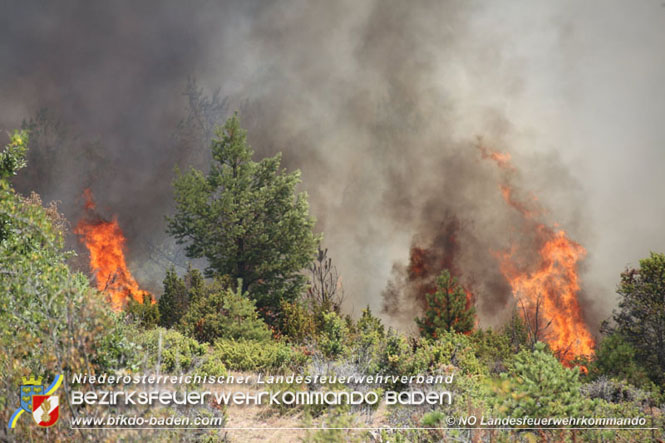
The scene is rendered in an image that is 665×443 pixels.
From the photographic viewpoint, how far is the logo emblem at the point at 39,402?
431 centimetres

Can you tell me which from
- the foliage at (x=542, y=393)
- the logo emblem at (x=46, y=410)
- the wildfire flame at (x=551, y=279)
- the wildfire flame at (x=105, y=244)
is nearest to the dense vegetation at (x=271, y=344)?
the foliage at (x=542, y=393)

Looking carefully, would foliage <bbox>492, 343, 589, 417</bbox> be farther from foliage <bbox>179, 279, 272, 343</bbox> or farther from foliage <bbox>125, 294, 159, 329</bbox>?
foliage <bbox>125, 294, 159, 329</bbox>

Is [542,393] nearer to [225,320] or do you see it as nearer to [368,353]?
[368,353]

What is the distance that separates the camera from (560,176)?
2898cm

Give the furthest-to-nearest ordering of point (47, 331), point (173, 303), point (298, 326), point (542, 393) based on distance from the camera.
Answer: point (173, 303) < point (298, 326) < point (47, 331) < point (542, 393)

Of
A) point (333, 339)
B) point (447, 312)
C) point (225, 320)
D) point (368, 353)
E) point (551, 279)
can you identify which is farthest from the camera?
point (551, 279)

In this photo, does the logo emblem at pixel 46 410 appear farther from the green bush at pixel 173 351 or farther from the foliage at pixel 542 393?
the foliage at pixel 542 393

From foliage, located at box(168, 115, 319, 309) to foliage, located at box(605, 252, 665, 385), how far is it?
14.2 m

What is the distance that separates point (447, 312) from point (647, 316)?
16.4ft

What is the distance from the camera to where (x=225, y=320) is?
40.9 ft

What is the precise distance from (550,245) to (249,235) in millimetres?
20621

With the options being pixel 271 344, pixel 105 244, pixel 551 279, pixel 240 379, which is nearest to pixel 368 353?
pixel 240 379

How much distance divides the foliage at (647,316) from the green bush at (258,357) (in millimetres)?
7566

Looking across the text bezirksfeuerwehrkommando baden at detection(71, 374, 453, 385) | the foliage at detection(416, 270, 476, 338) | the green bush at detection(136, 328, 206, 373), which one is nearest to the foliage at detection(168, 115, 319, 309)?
the foliage at detection(416, 270, 476, 338)
